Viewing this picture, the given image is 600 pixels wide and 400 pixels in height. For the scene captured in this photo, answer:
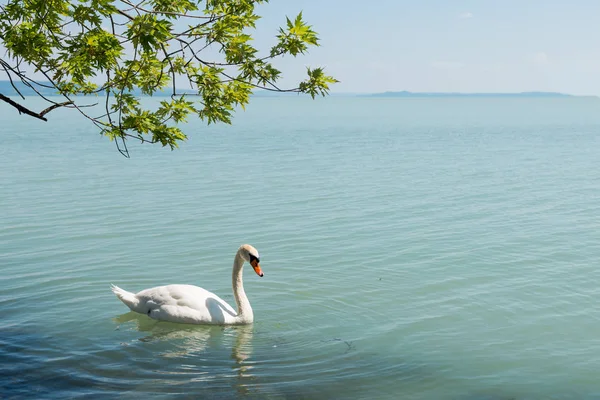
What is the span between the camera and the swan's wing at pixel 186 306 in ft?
47.1

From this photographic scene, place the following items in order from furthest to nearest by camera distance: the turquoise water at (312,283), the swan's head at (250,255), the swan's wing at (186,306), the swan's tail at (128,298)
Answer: the swan's tail at (128,298), the swan's head at (250,255), the swan's wing at (186,306), the turquoise water at (312,283)

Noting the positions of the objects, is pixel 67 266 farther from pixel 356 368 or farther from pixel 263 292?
pixel 356 368

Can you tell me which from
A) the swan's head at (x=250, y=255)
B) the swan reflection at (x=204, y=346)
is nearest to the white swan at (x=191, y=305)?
the swan's head at (x=250, y=255)

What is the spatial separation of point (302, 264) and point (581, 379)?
807cm

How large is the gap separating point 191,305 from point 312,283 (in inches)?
143

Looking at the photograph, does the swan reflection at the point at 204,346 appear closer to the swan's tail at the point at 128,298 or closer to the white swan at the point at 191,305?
the white swan at the point at 191,305

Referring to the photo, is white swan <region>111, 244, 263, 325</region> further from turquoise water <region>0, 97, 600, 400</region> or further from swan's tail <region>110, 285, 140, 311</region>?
turquoise water <region>0, 97, 600, 400</region>

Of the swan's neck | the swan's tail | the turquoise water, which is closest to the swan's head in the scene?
the swan's neck

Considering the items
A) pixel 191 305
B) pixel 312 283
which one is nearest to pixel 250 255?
pixel 191 305

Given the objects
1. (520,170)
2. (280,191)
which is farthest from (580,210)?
(520,170)

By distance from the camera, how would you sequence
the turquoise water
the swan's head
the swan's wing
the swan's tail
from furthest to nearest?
the swan's tail < the swan's head < the swan's wing < the turquoise water

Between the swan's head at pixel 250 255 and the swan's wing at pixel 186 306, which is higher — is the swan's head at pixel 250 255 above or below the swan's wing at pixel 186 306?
above

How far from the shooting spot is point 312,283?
17281 millimetres

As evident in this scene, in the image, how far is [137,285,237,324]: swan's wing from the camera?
47.1 ft
